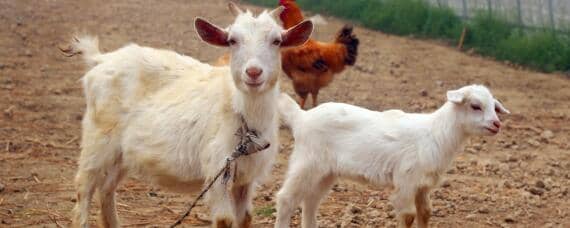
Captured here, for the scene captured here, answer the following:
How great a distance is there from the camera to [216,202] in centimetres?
618

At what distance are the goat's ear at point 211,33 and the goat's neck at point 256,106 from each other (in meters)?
0.33

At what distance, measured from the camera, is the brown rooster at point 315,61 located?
1173 centimetres

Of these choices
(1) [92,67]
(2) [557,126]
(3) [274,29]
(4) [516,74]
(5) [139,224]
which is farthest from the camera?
(4) [516,74]

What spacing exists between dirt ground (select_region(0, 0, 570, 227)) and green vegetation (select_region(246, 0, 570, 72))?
1.17 ft

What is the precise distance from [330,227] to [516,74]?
819cm

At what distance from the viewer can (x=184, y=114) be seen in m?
6.48

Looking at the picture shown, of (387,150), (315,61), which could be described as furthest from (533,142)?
(387,150)

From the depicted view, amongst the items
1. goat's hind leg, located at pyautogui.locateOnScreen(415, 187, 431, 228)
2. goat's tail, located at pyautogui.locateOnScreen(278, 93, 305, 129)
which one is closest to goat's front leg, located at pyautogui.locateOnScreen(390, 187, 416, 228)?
goat's hind leg, located at pyautogui.locateOnScreen(415, 187, 431, 228)

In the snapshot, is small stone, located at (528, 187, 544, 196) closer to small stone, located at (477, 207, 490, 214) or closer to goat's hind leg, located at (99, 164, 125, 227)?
small stone, located at (477, 207, 490, 214)

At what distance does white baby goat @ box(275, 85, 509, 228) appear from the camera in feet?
23.6

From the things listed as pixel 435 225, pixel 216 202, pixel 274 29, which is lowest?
pixel 435 225

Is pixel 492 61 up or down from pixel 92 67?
down

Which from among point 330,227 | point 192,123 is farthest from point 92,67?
point 330,227

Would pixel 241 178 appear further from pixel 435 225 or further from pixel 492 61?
pixel 492 61
